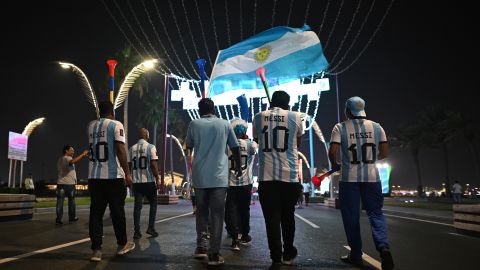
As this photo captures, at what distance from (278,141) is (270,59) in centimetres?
1248

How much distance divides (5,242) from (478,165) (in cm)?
6012

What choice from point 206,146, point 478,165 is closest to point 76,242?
point 206,146

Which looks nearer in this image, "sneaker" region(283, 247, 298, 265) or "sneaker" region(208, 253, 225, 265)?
"sneaker" region(208, 253, 225, 265)

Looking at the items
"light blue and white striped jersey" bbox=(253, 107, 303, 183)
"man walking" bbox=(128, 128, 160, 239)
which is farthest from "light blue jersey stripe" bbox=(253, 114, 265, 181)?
"man walking" bbox=(128, 128, 160, 239)

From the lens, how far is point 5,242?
6852 mm

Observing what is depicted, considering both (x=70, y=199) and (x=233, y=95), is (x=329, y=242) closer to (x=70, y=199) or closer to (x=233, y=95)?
(x=70, y=199)

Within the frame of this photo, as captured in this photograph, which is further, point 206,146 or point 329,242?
point 329,242

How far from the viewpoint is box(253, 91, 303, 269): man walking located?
16.8 ft

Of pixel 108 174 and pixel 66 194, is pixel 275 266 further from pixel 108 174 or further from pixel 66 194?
pixel 66 194

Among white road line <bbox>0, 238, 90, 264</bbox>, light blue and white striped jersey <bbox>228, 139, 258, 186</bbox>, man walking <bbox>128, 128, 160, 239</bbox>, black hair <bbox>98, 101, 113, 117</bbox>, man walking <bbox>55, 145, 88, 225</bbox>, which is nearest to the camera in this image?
white road line <bbox>0, 238, 90, 264</bbox>

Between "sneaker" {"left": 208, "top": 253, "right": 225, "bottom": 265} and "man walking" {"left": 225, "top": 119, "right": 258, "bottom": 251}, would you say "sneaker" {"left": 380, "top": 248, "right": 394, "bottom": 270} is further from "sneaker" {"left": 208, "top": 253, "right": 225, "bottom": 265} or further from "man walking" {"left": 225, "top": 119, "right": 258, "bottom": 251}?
"man walking" {"left": 225, "top": 119, "right": 258, "bottom": 251}

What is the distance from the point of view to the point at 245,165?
7457 millimetres

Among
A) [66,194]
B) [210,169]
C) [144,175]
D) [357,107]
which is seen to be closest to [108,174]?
[210,169]

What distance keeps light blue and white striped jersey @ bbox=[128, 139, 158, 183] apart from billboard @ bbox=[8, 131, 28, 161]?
90.4ft
